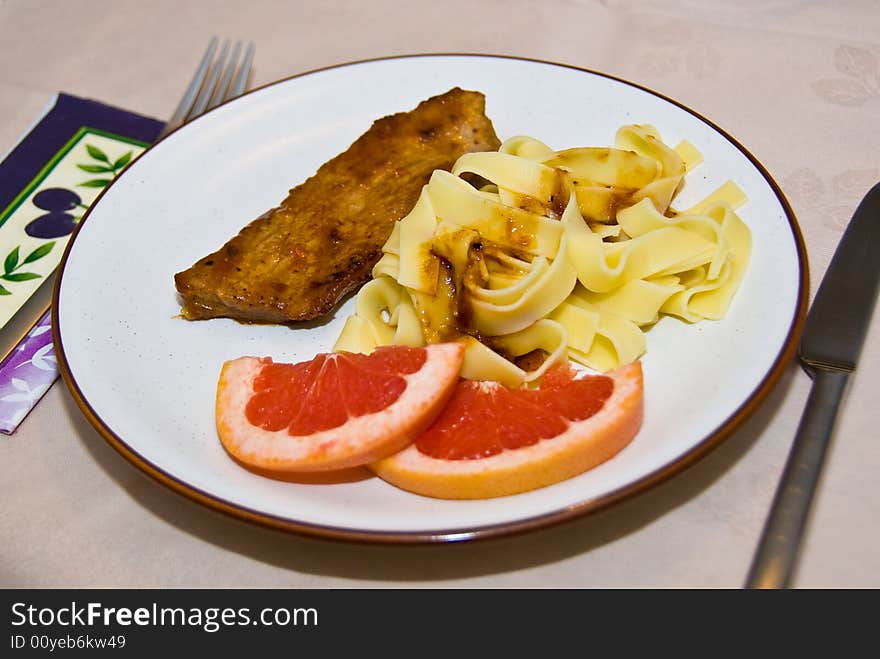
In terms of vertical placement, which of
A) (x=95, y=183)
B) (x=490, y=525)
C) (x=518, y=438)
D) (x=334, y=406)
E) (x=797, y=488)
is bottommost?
(x=490, y=525)

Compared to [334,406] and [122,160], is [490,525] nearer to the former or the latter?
[334,406]

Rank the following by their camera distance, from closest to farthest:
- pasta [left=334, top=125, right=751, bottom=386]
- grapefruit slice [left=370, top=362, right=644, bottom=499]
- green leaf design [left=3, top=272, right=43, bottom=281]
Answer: grapefruit slice [left=370, top=362, right=644, bottom=499] → pasta [left=334, top=125, right=751, bottom=386] → green leaf design [left=3, top=272, right=43, bottom=281]

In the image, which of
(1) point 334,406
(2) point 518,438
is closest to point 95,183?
(1) point 334,406

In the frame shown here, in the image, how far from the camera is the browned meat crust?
9.50 feet

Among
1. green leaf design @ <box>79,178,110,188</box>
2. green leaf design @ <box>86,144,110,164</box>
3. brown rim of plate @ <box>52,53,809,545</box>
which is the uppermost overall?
green leaf design @ <box>86,144,110,164</box>

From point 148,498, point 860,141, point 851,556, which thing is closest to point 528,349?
point 851,556

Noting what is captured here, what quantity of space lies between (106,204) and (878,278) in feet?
9.05

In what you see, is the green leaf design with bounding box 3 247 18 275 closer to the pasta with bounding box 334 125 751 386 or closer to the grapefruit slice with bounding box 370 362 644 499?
the pasta with bounding box 334 125 751 386

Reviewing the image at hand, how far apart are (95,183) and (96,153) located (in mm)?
212

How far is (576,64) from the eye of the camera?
13.6ft

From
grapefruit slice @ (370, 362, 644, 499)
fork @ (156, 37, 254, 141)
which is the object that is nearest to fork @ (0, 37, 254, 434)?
fork @ (156, 37, 254, 141)

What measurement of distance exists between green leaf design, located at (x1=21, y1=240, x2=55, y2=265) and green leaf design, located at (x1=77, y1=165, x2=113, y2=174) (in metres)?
0.49

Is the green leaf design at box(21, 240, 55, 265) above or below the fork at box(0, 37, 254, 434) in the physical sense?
below

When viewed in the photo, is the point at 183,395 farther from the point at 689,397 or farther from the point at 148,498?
the point at 689,397
